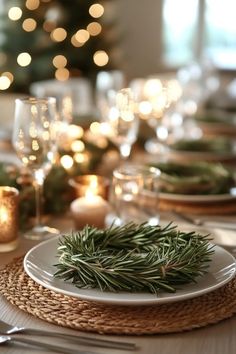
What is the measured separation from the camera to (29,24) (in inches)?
179

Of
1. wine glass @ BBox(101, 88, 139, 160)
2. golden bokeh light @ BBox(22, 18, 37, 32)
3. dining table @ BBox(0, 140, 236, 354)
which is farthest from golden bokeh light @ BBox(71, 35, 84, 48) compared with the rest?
dining table @ BBox(0, 140, 236, 354)

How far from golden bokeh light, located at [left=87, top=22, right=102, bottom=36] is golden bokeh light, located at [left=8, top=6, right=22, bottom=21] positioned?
60 centimetres

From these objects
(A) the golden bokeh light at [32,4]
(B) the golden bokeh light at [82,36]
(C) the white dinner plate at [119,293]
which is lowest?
(C) the white dinner plate at [119,293]

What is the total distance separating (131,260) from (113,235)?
11cm

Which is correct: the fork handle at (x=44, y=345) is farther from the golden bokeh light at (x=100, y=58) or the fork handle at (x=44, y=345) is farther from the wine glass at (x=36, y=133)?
the golden bokeh light at (x=100, y=58)

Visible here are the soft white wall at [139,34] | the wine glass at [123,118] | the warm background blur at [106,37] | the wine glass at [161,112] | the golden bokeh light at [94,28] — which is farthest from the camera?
the soft white wall at [139,34]

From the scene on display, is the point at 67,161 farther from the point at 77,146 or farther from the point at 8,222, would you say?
the point at 8,222

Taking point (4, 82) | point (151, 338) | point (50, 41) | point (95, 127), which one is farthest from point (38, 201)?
point (50, 41)

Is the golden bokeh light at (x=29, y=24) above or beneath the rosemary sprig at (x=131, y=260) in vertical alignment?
above

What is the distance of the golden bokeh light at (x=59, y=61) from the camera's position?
15.5 feet

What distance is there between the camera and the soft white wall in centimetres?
600

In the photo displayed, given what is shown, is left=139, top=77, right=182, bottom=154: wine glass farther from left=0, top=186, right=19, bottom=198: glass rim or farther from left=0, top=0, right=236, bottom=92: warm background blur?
left=0, top=0, right=236, bottom=92: warm background blur

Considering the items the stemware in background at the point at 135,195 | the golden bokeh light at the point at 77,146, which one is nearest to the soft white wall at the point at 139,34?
the golden bokeh light at the point at 77,146

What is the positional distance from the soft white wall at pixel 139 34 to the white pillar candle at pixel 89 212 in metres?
4.76
